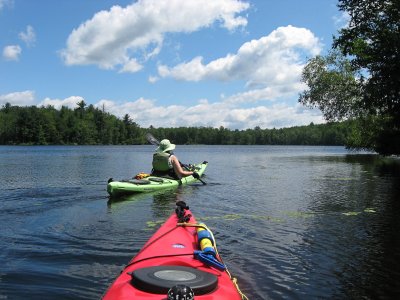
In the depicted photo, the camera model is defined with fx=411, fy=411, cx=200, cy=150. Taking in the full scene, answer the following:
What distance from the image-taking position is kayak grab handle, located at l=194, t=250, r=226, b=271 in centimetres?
517

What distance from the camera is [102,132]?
14050 centimetres

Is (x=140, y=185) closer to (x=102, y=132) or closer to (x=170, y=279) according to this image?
(x=170, y=279)

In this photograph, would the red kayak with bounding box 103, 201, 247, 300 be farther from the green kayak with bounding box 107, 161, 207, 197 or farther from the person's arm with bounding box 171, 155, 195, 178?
the person's arm with bounding box 171, 155, 195, 178

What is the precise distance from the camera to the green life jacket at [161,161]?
16688 mm

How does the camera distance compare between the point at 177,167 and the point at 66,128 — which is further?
the point at 66,128

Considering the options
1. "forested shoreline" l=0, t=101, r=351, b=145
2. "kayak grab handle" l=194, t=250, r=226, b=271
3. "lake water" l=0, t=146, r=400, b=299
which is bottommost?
"lake water" l=0, t=146, r=400, b=299

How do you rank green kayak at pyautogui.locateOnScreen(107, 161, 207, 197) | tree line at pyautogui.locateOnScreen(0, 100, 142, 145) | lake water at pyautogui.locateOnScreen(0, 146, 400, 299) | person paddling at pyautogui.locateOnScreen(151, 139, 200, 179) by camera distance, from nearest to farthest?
lake water at pyautogui.locateOnScreen(0, 146, 400, 299) → green kayak at pyautogui.locateOnScreen(107, 161, 207, 197) → person paddling at pyautogui.locateOnScreen(151, 139, 200, 179) → tree line at pyautogui.locateOnScreen(0, 100, 142, 145)

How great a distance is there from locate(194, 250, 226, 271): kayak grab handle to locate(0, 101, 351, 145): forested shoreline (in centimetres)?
9667

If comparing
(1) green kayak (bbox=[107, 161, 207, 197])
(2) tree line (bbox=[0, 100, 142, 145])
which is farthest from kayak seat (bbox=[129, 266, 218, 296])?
(2) tree line (bbox=[0, 100, 142, 145])

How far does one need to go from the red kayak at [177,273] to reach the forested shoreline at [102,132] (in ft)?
315

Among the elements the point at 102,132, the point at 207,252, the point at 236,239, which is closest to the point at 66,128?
the point at 102,132

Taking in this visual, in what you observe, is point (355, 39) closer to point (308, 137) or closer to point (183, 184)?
point (183, 184)

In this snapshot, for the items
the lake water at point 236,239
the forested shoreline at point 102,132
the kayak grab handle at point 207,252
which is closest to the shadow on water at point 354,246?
the lake water at point 236,239

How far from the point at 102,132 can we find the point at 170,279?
140288 millimetres
